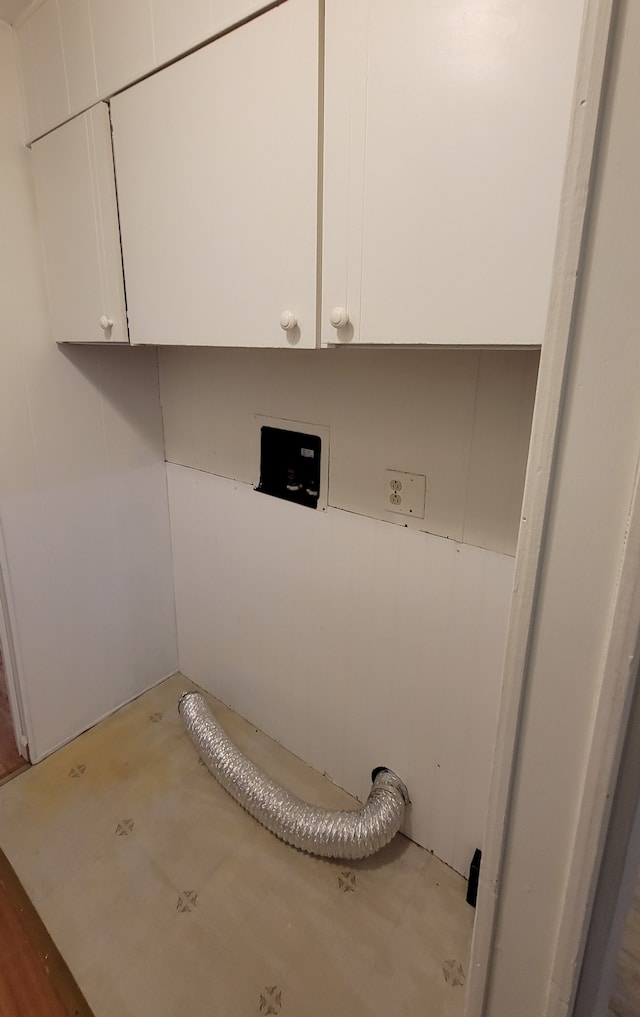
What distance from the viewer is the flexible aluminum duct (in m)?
1.37

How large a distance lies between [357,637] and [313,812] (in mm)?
509

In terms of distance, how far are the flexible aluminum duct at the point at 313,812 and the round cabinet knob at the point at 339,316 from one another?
125 centimetres

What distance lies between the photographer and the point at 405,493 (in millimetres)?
1261

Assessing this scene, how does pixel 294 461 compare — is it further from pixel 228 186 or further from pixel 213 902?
pixel 213 902

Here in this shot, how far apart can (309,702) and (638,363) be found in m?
1.52

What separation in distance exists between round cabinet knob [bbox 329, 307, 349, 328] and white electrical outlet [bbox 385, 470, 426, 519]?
460 mm

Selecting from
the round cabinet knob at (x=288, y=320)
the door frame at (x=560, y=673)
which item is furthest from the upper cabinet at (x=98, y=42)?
the door frame at (x=560, y=673)

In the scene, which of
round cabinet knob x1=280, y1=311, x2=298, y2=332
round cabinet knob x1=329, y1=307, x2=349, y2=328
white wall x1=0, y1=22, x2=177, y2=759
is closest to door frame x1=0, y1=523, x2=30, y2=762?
white wall x1=0, y1=22, x2=177, y2=759

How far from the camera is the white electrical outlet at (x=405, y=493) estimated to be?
4.05ft

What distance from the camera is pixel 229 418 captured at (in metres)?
1.66

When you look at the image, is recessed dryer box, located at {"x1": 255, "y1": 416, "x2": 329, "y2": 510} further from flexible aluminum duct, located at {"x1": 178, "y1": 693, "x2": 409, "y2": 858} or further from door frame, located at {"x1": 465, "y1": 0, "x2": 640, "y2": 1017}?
door frame, located at {"x1": 465, "y1": 0, "x2": 640, "y2": 1017}

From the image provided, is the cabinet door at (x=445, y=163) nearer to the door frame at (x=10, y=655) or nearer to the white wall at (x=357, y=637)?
the white wall at (x=357, y=637)

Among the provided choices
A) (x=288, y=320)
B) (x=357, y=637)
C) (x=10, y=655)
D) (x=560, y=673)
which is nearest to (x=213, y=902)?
(x=357, y=637)

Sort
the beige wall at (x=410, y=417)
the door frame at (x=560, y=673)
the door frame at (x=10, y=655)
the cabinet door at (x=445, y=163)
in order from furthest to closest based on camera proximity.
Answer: the door frame at (x=10, y=655), the beige wall at (x=410, y=417), the cabinet door at (x=445, y=163), the door frame at (x=560, y=673)
